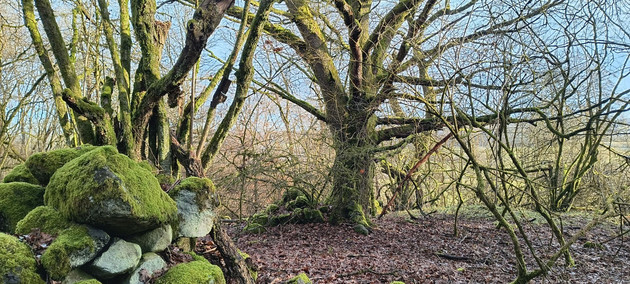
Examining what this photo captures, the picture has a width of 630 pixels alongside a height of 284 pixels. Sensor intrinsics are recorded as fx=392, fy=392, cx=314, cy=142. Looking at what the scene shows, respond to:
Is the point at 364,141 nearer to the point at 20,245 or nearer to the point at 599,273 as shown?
the point at 599,273

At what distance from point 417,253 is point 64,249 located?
552 cm

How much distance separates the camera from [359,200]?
9.23 m

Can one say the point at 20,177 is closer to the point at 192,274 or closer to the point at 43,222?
the point at 43,222

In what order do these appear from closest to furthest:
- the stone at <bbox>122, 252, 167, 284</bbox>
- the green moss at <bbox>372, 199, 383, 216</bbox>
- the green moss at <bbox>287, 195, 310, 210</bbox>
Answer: the stone at <bbox>122, 252, 167, 284</bbox>
the green moss at <bbox>287, 195, 310, 210</bbox>
the green moss at <bbox>372, 199, 383, 216</bbox>

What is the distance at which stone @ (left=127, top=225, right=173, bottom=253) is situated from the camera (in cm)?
345

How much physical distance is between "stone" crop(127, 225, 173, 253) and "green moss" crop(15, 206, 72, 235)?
0.54 m

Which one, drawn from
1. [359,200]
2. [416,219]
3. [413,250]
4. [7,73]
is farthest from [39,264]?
[7,73]

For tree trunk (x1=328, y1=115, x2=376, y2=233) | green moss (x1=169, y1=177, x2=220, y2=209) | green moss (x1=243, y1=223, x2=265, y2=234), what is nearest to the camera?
green moss (x1=169, y1=177, x2=220, y2=209)

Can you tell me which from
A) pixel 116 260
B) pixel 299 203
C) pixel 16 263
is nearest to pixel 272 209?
pixel 299 203

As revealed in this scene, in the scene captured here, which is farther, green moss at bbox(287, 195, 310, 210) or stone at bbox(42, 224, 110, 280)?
green moss at bbox(287, 195, 310, 210)

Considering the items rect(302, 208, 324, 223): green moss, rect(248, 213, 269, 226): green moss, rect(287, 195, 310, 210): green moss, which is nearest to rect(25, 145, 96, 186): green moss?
rect(248, 213, 269, 226): green moss

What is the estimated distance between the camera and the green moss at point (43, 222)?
9.95ft

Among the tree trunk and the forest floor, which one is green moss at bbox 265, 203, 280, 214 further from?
the tree trunk

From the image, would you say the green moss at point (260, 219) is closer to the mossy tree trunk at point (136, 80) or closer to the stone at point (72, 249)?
the mossy tree trunk at point (136, 80)
